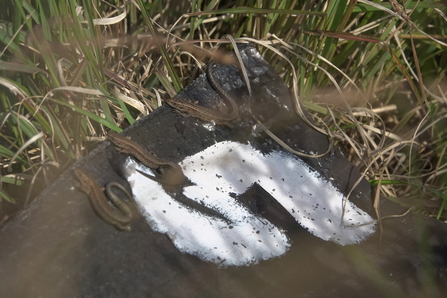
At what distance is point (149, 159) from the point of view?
2.10 meters

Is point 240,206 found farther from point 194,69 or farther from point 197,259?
point 194,69

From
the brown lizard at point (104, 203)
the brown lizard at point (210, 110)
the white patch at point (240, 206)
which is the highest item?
the brown lizard at point (210, 110)

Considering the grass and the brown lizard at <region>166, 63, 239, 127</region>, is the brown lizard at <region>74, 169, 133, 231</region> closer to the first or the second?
the grass

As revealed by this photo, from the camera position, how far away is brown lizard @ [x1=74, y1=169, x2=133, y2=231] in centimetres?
189

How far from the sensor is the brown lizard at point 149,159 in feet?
6.84

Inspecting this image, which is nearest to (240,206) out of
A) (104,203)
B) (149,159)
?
(149,159)

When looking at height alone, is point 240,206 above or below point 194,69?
below

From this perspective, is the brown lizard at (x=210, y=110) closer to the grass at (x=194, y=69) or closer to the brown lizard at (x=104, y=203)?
the grass at (x=194, y=69)

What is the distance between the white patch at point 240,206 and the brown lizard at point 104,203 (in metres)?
0.10

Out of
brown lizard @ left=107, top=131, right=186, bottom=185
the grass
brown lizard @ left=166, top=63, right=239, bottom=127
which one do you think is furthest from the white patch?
the grass

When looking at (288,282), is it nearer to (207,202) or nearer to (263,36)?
(207,202)

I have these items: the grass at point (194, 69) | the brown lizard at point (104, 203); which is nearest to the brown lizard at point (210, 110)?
the grass at point (194, 69)

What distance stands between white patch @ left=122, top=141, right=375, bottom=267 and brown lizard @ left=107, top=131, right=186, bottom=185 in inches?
1.6

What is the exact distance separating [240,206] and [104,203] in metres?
0.72
